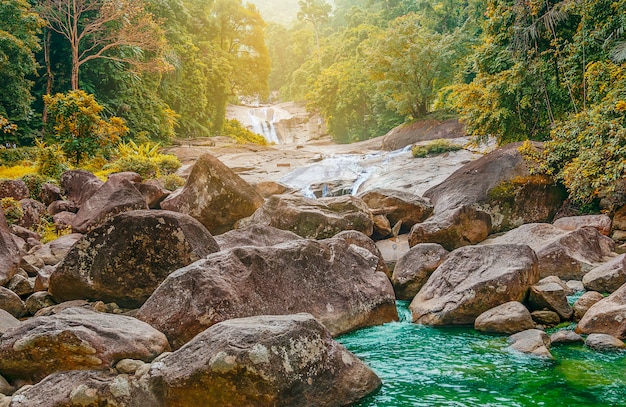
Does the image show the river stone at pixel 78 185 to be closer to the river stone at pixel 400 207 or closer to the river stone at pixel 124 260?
the river stone at pixel 124 260

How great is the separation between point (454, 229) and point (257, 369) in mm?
9142

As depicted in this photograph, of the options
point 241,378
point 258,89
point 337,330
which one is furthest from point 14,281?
point 258,89

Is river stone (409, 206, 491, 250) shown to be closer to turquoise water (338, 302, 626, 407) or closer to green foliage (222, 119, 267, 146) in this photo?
turquoise water (338, 302, 626, 407)

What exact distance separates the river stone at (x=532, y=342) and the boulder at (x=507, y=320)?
15.1 inches

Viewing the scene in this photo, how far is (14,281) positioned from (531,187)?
1371cm

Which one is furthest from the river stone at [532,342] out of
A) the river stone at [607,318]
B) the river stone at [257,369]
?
the river stone at [257,369]

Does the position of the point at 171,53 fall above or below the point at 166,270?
above

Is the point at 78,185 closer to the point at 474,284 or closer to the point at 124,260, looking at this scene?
the point at 124,260

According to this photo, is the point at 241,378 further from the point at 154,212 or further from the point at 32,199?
the point at 32,199

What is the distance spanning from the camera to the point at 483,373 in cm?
604

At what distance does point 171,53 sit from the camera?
33.4 metres

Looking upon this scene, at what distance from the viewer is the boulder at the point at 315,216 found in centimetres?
1338

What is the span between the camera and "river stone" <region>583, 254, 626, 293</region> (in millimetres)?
8781

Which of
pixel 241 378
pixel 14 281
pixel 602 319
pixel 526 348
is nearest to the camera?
pixel 241 378
